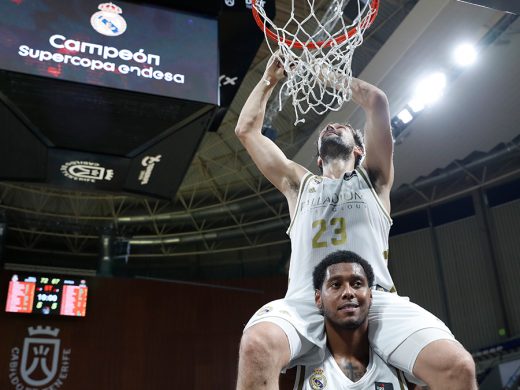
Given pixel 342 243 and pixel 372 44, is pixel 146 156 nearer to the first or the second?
pixel 342 243

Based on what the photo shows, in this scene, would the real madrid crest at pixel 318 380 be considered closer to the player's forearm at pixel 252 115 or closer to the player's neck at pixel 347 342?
the player's neck at pixel 347 342

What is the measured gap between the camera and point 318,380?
8.02 feet

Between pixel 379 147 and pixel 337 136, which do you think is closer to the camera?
pixel 379 147

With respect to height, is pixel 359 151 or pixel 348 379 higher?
pixel 359 151

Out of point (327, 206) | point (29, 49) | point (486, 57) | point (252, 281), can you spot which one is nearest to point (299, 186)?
point (327, 206)

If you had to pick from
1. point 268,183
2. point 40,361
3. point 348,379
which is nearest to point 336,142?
point 348,379

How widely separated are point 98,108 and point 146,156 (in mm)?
801

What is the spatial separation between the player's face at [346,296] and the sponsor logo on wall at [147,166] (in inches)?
124

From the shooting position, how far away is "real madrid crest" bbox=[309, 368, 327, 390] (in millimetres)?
2420

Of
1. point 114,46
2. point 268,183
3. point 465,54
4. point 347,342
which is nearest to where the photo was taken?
point 347,342

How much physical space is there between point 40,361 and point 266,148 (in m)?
11.4

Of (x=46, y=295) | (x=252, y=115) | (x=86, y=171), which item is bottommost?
(x=252, y=115)

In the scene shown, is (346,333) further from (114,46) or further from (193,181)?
(193,181)

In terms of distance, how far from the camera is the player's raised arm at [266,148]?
312cm
